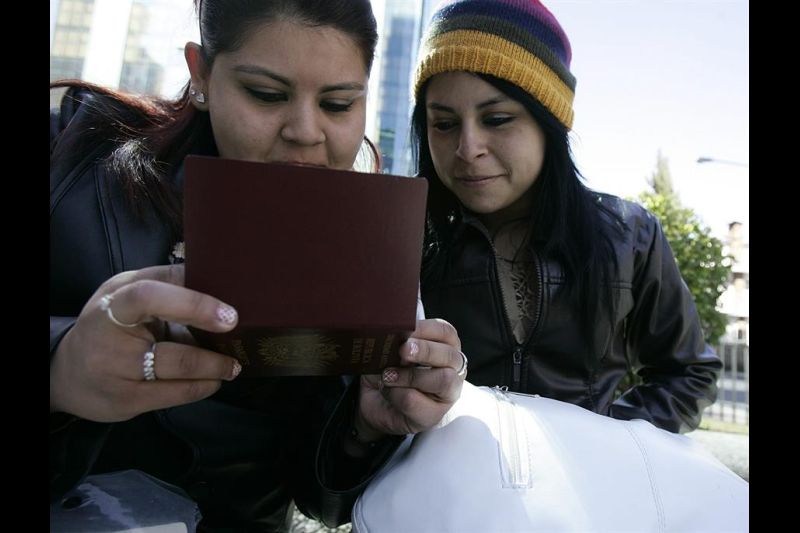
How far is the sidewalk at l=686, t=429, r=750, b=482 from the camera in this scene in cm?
478

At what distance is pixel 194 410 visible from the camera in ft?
4.25

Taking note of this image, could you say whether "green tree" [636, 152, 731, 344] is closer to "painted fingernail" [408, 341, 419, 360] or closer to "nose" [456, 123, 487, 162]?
"nose" [456, 123, 487, 162]

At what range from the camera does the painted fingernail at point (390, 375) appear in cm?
98

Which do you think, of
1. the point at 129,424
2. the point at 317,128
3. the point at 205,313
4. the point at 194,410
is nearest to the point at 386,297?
the point at 205,313

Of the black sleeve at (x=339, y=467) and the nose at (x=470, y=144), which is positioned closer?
the black sleeve at (x=339, y=467)

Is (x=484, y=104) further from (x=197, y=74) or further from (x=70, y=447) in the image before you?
(x=70, y=447)

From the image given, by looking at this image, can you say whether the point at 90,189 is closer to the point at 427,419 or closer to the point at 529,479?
the point at 427,419

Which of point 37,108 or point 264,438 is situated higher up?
point 37,108

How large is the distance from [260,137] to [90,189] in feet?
1.35

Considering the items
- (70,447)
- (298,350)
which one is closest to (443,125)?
(298,350)

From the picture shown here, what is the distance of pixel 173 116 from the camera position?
1.53 meters

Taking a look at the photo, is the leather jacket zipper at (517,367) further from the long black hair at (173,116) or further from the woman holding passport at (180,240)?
the long black hair at (173,116)

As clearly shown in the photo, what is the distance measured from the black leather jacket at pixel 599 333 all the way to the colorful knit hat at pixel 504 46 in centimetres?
45

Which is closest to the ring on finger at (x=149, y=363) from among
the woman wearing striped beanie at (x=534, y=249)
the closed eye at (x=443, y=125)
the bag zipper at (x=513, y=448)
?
the bag zipper at (x=513, y=448)
